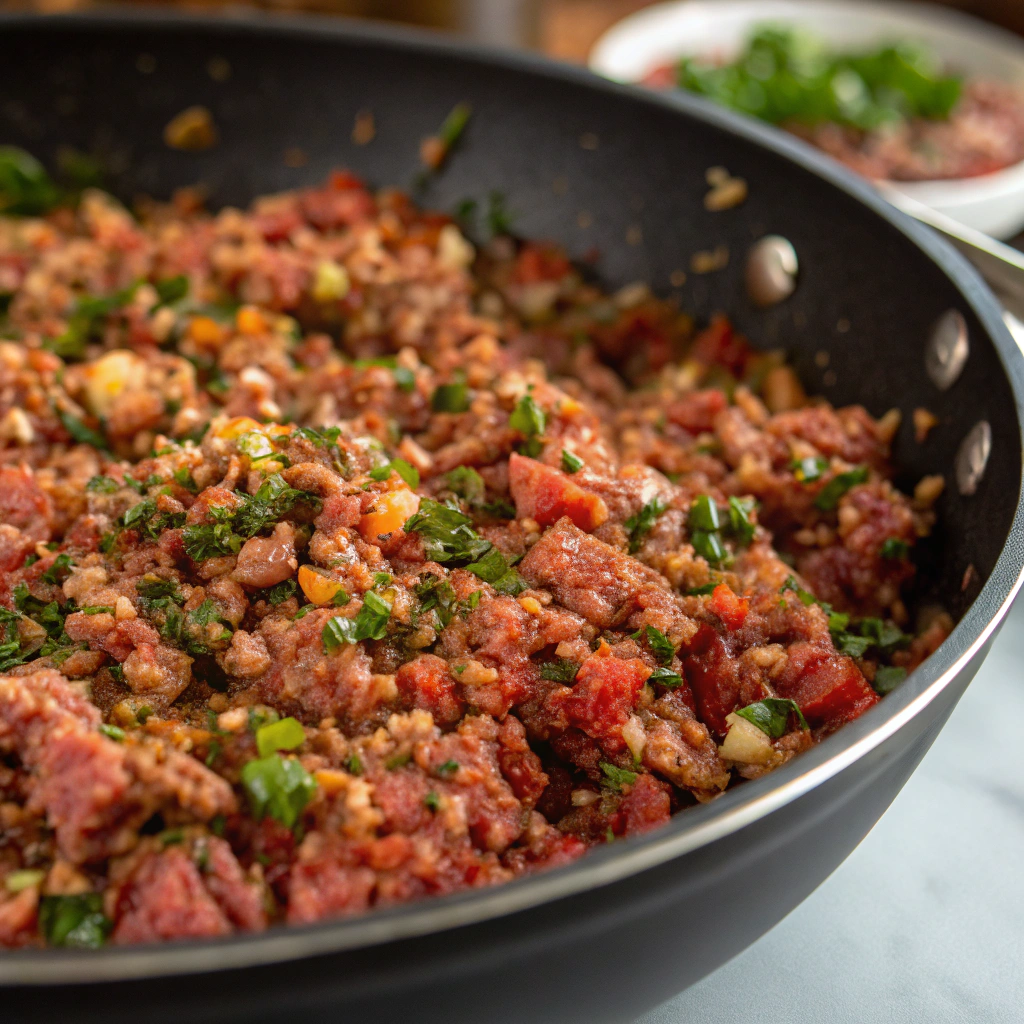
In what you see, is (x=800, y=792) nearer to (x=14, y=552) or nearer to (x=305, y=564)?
(x=305, y=564)

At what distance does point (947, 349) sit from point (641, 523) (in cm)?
84

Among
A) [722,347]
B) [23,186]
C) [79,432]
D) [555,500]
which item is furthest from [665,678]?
[23,186]

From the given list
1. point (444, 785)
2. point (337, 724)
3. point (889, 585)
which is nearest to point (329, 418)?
point (337, 724)

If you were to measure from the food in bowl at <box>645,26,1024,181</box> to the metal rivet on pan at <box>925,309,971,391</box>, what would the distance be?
2.26 metres

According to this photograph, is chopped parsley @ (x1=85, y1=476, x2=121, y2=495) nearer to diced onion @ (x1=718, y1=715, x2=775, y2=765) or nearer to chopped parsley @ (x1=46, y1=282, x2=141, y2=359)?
chopped parsley @ (x1=46, y1=282, x2=141, y2=359)

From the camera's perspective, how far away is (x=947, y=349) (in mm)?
2371

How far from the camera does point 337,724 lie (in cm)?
174

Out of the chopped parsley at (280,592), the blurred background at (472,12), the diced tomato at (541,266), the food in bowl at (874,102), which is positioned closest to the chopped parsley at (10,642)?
the chopped parsley at (280,592)

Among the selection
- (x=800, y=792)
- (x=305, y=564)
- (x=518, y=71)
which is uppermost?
(x=518, y=71)

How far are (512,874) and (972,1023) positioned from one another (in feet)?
3.29

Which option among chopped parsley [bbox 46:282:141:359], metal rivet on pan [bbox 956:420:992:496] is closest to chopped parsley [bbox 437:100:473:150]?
chopped parsley [bbox 46:282:141:359]

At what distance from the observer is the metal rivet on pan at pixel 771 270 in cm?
282

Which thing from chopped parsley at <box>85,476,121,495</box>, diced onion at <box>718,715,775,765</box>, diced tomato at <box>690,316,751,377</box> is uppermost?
diced tomato at <box>690,316,751,377</box>

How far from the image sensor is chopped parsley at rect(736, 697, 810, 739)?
188 centimetres
